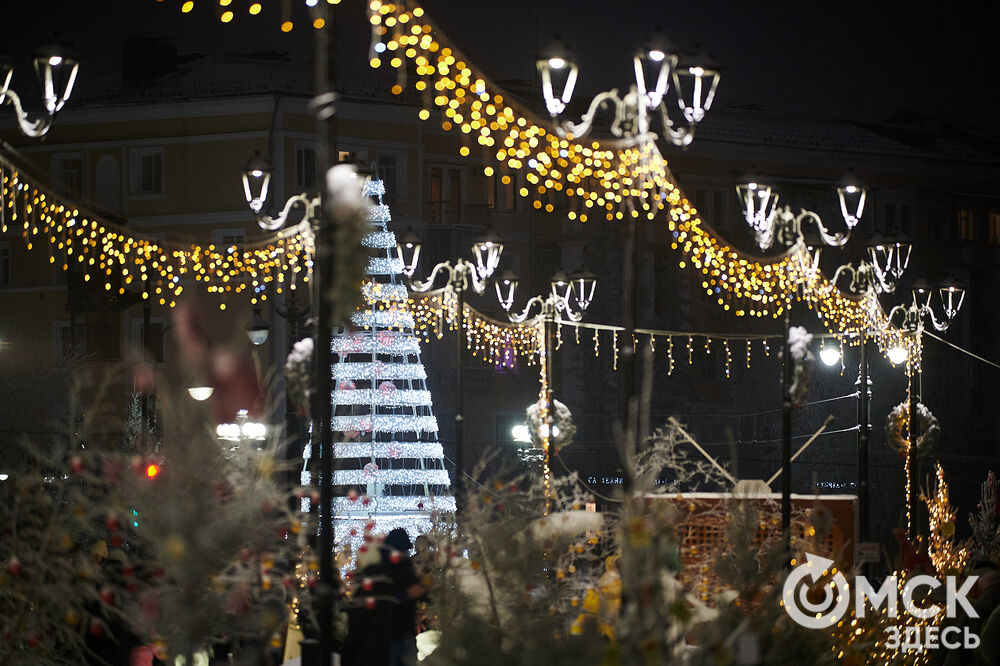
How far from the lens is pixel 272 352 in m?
34.6

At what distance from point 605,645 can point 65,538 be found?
302 cm

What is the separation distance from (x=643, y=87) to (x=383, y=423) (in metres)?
8.65

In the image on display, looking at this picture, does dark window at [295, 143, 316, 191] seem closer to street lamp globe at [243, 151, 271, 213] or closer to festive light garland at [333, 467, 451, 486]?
festive light garland at [333, 467, 451, 486]

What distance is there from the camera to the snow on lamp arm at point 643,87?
9602 mm

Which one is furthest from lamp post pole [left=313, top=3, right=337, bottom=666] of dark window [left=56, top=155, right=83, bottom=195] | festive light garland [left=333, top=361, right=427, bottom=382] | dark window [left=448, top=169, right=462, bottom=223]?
dark window [left=56, top=155, right=83, bottom=195]

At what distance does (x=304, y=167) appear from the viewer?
35.6 m

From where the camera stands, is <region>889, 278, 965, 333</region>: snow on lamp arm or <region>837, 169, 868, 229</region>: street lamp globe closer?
<region>837, 169, 868, 229</region>: street lamp globe

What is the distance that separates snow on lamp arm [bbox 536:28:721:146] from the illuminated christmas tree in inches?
284

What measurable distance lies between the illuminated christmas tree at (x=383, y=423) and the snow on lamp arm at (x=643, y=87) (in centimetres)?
720

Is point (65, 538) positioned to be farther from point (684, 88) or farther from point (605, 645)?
point (684, 88)

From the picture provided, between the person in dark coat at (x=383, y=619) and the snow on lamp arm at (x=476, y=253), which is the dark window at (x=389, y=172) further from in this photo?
the person in dark coat at (x=383, y=619)

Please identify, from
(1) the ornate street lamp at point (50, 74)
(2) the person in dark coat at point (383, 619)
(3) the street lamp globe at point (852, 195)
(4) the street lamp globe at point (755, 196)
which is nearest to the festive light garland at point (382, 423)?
(4) the street lamp globe at point (755, 196)

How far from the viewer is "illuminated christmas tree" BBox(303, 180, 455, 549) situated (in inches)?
691

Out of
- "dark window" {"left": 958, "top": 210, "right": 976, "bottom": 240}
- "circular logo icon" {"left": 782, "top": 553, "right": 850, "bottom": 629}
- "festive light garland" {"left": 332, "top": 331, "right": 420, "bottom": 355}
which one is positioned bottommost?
"circular logo icon" {"left": 782, "top": 553, "right": 850, "bottom": 629}
